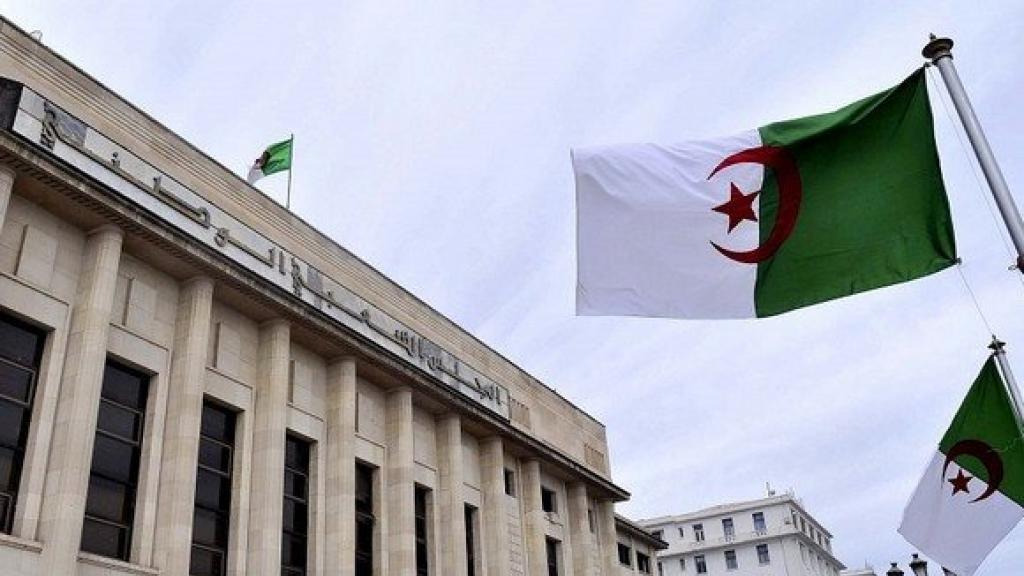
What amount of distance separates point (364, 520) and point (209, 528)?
620 centimetres

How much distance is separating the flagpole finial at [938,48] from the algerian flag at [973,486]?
25.3 feet

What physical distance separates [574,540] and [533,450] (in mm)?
5195

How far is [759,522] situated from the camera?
94.4 m

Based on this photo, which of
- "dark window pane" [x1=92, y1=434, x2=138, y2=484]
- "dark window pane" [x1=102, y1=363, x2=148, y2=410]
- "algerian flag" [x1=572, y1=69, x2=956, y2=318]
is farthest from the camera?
"dark window pane" [x1=102, y1=363, x2=148, y2=410]

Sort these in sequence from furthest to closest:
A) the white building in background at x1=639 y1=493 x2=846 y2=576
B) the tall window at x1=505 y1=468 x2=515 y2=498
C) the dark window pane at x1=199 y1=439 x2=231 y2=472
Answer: the white building in background at x1=639 y1=493 x2=846 y2=576 < the tall window at x1=505 y1=468 x2=515 y2=498 < the dark window pane at x1=199 y1=439 x2=231 y2=472

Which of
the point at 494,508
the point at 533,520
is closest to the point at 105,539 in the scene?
the point at 494,508

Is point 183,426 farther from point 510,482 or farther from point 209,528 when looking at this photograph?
point 510,482

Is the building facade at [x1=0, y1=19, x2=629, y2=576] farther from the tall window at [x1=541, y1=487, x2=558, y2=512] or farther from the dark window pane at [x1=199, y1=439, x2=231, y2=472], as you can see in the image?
the tall window at [x1=541, y1=487, x2=558, y2=512]

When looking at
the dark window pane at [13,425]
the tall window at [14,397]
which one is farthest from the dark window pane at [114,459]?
the tall window at [14,397]

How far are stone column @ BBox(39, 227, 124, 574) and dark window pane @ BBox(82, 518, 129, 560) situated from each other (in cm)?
104

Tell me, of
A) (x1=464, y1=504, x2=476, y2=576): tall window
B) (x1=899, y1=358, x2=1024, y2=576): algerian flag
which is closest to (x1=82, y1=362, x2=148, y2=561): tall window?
(x1=464, y1=504, x2=476, y2=576): tall window

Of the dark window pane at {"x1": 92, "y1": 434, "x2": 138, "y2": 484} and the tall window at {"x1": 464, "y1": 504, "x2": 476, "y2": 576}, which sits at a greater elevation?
the tall window at {"x1": 464, "y1": 504, "x2": 476, "y2": 576}

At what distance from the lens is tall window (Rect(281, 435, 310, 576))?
25844 mm

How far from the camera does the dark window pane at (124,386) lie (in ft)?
72.4
